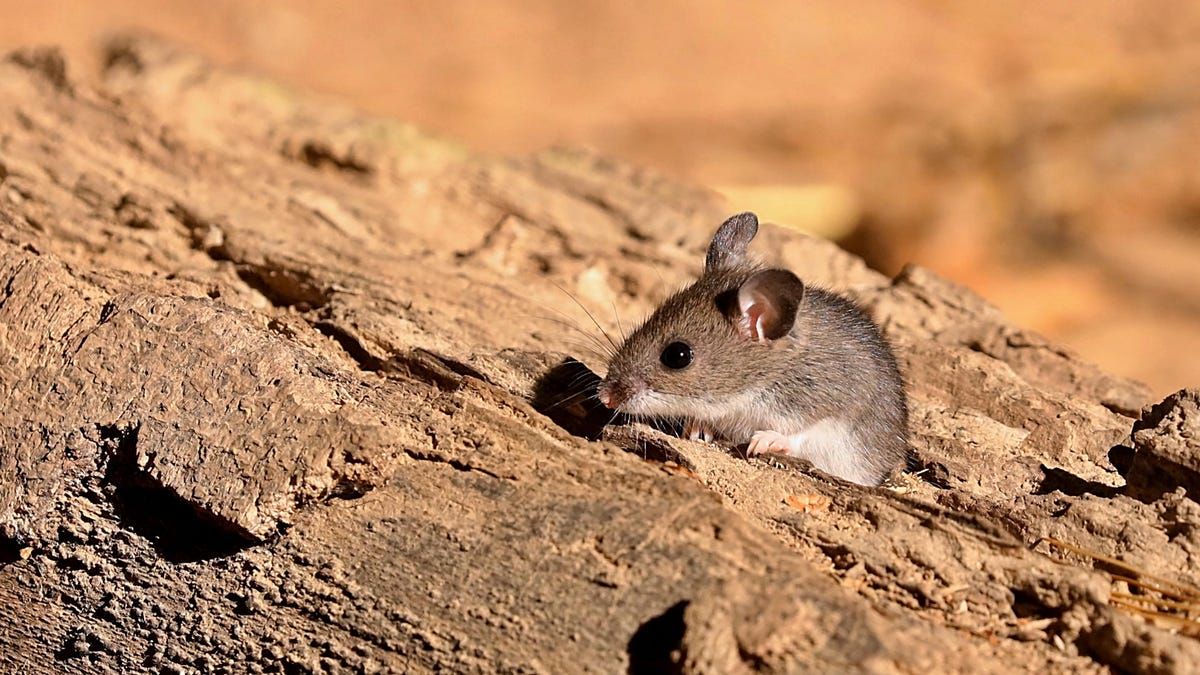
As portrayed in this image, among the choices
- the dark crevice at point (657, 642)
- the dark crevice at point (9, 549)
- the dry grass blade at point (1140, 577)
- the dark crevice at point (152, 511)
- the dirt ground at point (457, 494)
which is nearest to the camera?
the dark crevice at point (657, 642)

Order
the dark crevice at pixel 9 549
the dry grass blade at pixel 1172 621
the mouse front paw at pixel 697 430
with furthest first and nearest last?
the mouse front paw at pixel 697 430 < the dark crevice at pixel 9 549 < the dry grass blade at pixel 1172 621

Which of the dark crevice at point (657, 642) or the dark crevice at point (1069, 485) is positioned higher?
the dark crevice at point (1069, 485)

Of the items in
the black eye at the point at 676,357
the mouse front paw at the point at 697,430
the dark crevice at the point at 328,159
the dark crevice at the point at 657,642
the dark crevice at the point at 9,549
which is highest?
the dark crevice at the point at 328,159

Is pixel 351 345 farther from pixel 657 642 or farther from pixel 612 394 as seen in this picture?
pixel 657 642

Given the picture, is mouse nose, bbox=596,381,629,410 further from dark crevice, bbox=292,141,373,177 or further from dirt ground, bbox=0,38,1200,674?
dark crevice, bbox=292,141,373,177

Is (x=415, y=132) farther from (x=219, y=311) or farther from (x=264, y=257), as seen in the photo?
(x=219, y=311)

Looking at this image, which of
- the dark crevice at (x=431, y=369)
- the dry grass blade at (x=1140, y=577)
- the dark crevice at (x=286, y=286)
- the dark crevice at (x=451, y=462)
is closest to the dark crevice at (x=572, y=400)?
the dark crevice at (x=431, y=369)

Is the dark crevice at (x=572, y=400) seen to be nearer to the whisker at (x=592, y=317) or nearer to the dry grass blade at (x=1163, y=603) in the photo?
the whisker at (x=592, y=317)

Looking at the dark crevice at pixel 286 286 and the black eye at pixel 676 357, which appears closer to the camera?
the black eye at pixel 676 357
